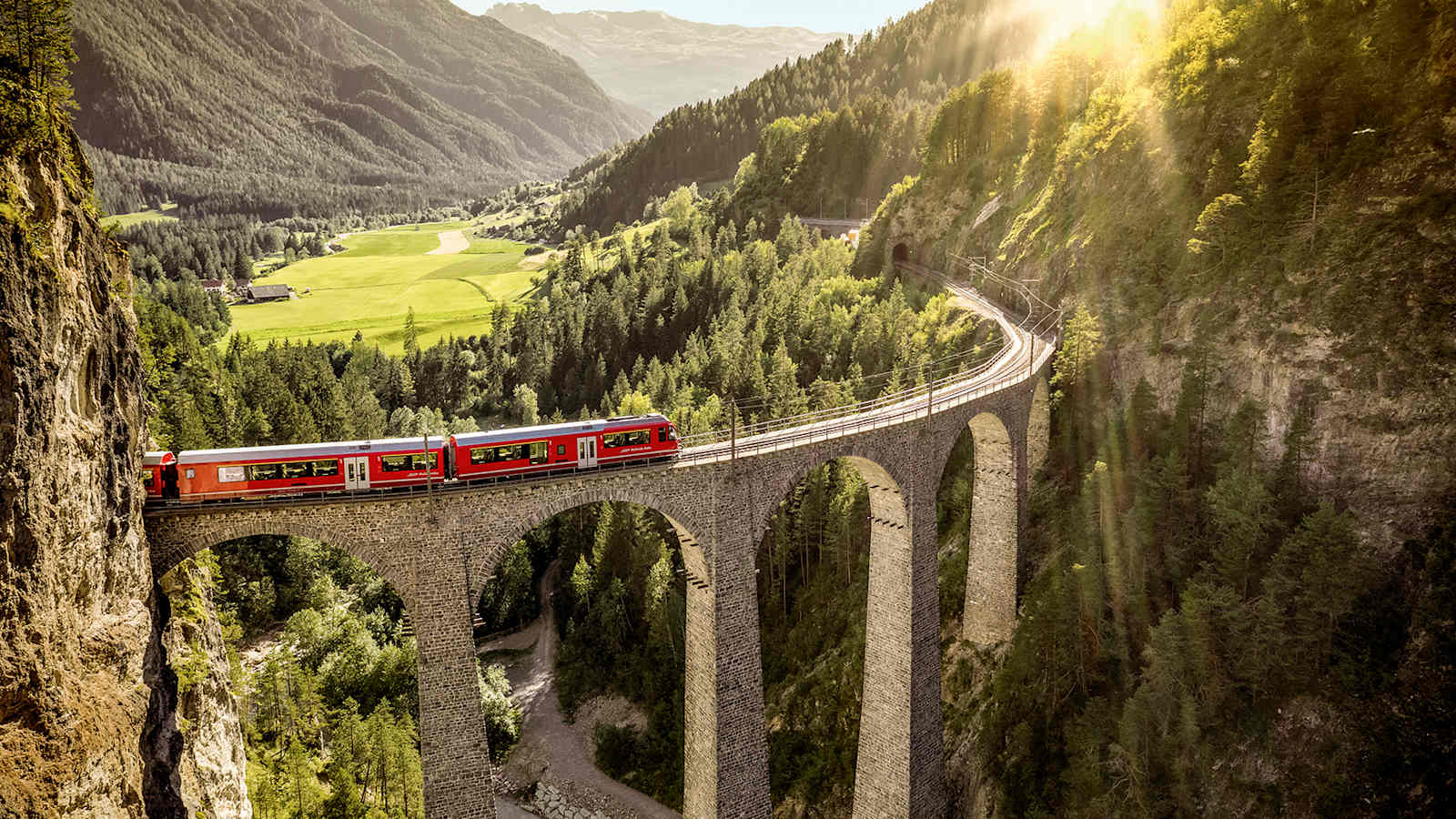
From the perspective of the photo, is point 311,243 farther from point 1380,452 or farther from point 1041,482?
point 1380,452

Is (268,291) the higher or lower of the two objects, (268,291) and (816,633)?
the higher

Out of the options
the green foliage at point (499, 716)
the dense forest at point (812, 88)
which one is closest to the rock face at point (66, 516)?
the green foliage at point (499, 716)

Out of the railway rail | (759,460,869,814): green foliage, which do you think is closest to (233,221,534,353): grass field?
(759,460,869,814): green foliage

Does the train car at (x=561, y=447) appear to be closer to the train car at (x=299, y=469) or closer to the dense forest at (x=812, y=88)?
the train car at (x=299, y=469)

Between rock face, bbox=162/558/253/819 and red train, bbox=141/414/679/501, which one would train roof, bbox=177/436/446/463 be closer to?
red train, bbox=141/414/679/501

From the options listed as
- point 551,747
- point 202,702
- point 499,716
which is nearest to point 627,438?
point 202,702

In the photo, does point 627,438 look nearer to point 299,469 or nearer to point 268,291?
point 299,469
